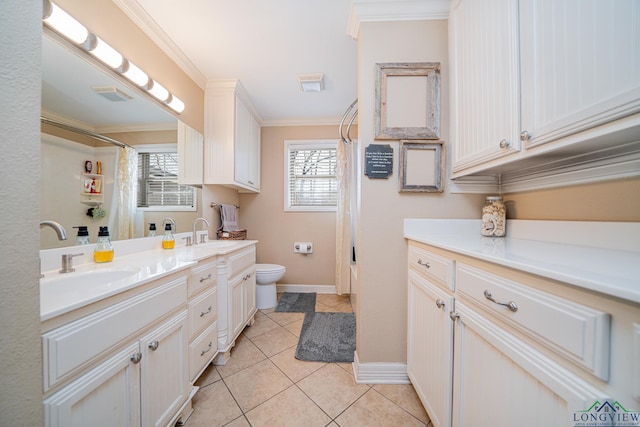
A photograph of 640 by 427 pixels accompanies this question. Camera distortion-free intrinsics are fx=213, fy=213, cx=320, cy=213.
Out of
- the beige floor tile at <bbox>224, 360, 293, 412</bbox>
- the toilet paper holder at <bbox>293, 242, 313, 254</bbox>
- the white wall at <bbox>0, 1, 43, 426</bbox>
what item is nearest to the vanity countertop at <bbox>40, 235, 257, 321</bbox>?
the white wall at <bbox>0, 1, 43, 426</bbox>

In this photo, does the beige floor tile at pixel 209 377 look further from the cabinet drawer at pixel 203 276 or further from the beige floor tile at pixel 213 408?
the cabinet drawer at pixel 203 276

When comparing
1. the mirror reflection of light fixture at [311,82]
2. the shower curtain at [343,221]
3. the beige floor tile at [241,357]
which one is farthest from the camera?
the shower curtain at [343,221]

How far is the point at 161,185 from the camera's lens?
1.70m

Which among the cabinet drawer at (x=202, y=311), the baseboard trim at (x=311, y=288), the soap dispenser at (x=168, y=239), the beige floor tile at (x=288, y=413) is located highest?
the soap dispenser at (x=168, y=239)

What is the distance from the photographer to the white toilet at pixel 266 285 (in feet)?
7.87

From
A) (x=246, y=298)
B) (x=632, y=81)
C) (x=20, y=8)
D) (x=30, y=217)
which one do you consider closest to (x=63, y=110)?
(x=20, y=8)

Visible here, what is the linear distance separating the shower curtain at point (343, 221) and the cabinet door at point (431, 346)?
1.48 meters

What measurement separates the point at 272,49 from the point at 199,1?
21.5 inches

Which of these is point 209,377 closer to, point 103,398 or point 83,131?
point 103,398

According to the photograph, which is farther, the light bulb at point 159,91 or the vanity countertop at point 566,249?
the light bulb at point 159,91

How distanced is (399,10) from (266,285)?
266 cm

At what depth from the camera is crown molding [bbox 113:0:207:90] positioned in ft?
4.46

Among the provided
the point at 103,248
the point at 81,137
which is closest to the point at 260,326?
the point at 103,248

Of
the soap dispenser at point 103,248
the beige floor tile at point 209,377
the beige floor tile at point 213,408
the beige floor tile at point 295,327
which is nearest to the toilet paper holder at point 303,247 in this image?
the beige floor tile at point 295,327
